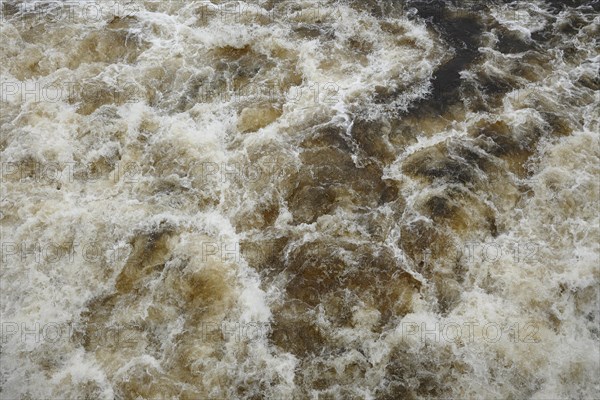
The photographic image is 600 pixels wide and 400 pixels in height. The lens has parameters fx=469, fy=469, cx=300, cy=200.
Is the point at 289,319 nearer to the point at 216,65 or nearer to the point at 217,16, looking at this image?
the point at 216,65

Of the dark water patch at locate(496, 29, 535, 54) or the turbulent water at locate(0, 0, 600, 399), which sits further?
the dark water patch at locate(496, 29, 535, 54)

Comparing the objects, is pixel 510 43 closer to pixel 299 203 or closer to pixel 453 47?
pixel 453 47

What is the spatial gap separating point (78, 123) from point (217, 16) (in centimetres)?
359

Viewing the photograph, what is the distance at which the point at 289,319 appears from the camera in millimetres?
5691

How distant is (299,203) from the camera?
662cm

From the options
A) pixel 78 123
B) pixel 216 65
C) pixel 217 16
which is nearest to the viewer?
pixel 78 123

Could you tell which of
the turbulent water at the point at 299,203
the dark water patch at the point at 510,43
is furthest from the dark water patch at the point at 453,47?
the dark water patch at the point at 510,43

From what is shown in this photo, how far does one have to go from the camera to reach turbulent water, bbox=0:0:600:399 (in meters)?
5.39

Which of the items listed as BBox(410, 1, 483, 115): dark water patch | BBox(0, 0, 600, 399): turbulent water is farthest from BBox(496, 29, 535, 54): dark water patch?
BBox(410, 1, 483, 115): dark water patch

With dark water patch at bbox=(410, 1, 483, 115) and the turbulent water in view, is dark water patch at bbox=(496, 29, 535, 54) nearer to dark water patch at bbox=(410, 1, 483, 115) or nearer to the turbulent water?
the turbulent water

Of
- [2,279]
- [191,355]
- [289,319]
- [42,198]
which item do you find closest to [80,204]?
[42,198]

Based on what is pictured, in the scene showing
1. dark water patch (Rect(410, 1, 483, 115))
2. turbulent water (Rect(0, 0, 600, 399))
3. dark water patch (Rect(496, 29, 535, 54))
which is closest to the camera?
turbulent water (Rect(0, 0, 600, 399))

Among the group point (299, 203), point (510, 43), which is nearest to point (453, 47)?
point (510, 43)

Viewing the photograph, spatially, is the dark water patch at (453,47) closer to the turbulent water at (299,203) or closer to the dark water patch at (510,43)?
the turbulent water at (299,203)
